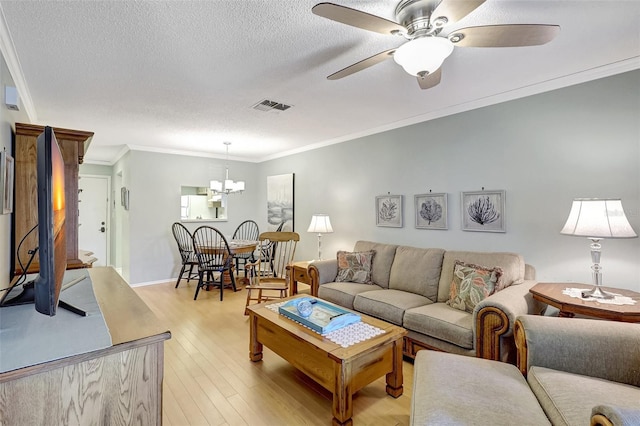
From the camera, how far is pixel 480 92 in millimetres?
2760

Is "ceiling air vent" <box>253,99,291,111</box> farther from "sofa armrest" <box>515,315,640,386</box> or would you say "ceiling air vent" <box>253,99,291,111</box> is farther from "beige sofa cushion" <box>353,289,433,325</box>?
"sofa armrest" <box>515,315,640,386</box>

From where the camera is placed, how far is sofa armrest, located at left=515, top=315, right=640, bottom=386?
4.72 feet

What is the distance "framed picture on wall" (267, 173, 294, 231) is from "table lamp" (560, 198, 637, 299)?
403 centimetres

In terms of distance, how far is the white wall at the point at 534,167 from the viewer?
7.35 feet

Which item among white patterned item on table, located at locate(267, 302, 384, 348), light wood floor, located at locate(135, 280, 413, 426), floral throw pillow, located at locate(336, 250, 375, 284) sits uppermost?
floral throw pillow, located at locate(336, 250, 375, 284)

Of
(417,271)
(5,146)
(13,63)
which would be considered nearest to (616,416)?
(417,271)

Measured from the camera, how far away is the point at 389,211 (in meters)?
3.73

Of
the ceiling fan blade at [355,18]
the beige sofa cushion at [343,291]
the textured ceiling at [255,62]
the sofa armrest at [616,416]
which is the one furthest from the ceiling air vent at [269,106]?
the sofa armrest at [616,416]

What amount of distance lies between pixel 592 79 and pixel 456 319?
213 centimetres

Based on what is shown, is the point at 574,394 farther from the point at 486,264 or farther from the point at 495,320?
the point at 486,264

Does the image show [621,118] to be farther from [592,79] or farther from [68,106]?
[68,106]

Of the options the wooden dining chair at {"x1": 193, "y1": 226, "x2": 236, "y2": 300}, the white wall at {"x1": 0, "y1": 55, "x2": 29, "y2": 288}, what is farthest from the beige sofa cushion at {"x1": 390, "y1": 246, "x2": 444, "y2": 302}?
the white wall at {"x1": 0, "y1": 55, "x2": 29, "y2": 288}

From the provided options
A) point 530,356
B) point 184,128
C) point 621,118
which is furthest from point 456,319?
point 184,128

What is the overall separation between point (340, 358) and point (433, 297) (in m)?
1.57
